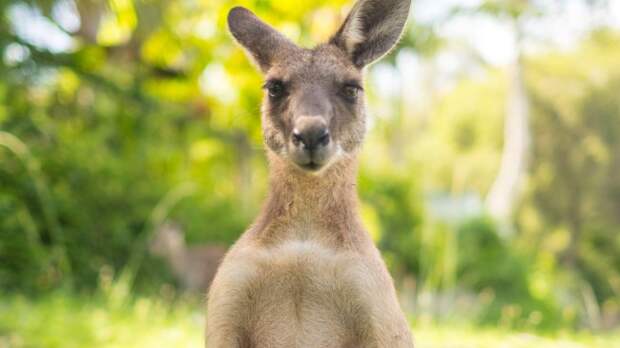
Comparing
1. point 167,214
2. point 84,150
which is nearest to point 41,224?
point 84,150

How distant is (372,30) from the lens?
3.23m

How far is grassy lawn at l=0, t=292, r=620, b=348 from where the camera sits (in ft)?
22.2

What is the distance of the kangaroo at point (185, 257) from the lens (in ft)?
36.0

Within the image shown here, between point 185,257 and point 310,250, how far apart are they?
345 inches

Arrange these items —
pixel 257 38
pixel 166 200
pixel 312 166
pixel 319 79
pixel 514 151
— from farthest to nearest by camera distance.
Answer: pixel 514 151 → pixel 166 200 → pixel 257 38 → pixel 319 79 → pixel 312 166

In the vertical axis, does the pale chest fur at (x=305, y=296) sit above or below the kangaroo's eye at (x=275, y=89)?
below

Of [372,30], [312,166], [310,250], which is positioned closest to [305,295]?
[310,250]

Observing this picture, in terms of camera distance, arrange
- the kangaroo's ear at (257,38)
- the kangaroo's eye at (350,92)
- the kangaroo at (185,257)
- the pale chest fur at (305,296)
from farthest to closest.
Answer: the kangaroo at (185,257) → the kangaroo's ear at (257,38) → the kangaroo's eye at (350,92) → the pale chest fur at (305,296)

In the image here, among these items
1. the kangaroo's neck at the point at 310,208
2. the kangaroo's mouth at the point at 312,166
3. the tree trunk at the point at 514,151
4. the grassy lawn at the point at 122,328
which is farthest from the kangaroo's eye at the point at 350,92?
the tree trunk at the point at 514,151

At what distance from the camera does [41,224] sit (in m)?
9.56

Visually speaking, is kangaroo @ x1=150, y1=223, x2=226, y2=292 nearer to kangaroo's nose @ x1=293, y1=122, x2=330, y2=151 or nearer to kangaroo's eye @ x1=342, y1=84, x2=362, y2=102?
kangaroo's eye @ x1=342, y1=84, x2=362, y2=102

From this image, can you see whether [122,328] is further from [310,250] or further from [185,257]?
[310,250]

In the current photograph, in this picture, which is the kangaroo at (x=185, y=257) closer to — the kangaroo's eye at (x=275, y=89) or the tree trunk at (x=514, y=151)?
the kangaroo's eye at (x=275, y=89)

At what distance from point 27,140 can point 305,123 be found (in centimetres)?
768
